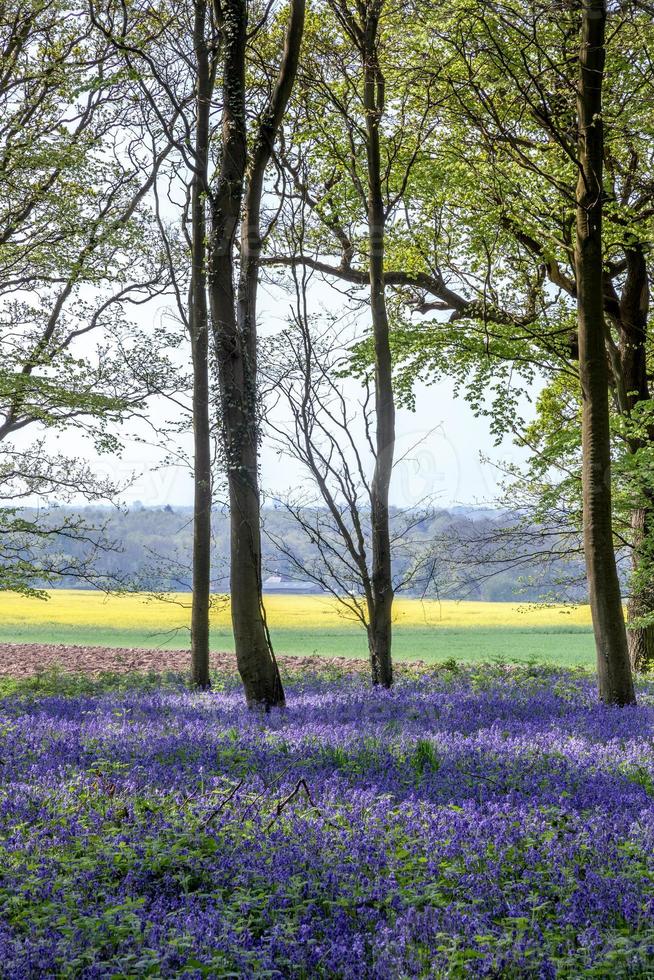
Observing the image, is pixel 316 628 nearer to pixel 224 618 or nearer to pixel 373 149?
pixel 224 618

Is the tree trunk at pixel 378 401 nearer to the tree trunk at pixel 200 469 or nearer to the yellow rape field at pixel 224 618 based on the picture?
the tree trunk at pixel 200 469

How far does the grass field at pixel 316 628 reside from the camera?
94.2 feet

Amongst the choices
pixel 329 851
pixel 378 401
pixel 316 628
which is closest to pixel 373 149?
pixel 378 401

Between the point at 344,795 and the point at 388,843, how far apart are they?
3.06 feet

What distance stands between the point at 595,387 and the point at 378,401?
302 centimetres

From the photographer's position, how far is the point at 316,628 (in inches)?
1453

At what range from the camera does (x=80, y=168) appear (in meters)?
16.9

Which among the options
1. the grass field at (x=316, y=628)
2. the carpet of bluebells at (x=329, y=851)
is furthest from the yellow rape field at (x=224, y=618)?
the carpet of bluebells at (x=329, y=851)

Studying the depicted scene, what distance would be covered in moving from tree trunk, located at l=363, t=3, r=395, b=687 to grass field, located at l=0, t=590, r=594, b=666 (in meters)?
13.2

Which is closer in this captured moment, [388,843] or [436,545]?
[388,843]

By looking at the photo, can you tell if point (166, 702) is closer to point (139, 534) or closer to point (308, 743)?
point (308, 743)

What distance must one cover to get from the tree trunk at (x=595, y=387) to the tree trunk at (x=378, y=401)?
9.00ft

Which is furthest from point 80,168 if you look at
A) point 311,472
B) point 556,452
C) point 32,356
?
point 556,452

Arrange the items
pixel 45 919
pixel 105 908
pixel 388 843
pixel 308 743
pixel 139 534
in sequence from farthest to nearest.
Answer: pixel 139 534 < pixel 308 743 < pixel 388 843 < pixel 105 908 < pixel 45 919
